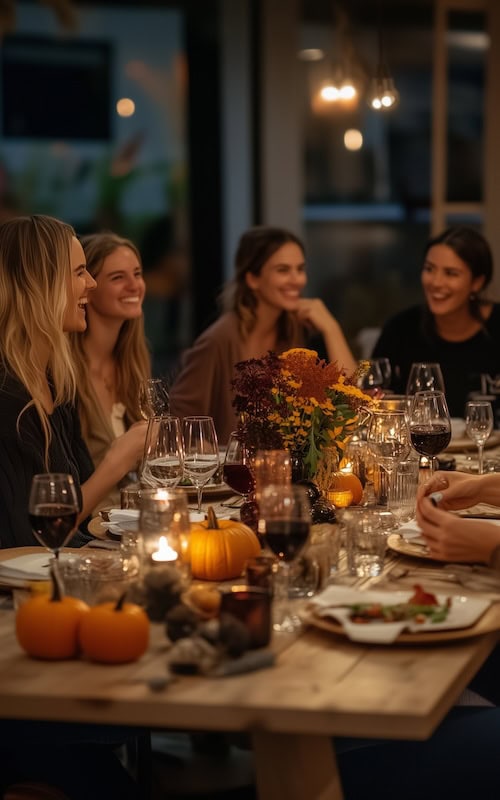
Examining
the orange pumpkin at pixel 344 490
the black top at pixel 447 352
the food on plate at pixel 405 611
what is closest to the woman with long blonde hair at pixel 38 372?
the orange pumpkin at pixel 344 490

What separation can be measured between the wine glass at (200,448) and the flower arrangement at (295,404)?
7cm

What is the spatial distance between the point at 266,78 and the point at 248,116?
47cm

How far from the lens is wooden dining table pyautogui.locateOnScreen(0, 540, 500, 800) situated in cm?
143

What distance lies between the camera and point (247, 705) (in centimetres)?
144

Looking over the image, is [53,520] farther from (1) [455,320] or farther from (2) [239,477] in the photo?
(1) [455,320]

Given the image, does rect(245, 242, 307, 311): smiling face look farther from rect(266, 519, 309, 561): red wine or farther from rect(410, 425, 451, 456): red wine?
rect(266, 519, 309, 561): red wine

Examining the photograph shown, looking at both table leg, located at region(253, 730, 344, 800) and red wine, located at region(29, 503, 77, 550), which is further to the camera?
red wine, located at region(29, 503, 77, 550)

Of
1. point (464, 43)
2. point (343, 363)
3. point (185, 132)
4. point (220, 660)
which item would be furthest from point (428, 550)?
point (185, 132)

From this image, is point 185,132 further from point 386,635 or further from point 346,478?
point 386,635

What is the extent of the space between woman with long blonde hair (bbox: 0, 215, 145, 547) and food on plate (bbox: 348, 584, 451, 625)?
960 mm

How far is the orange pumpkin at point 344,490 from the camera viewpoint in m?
2.50

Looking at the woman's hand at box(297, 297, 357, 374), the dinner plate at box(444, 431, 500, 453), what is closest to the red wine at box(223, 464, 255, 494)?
the dinner plate at box(444, 431, 500, 453)

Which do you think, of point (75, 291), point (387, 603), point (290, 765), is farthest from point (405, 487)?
point (290, 765)

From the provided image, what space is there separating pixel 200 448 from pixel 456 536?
1.99 feet
